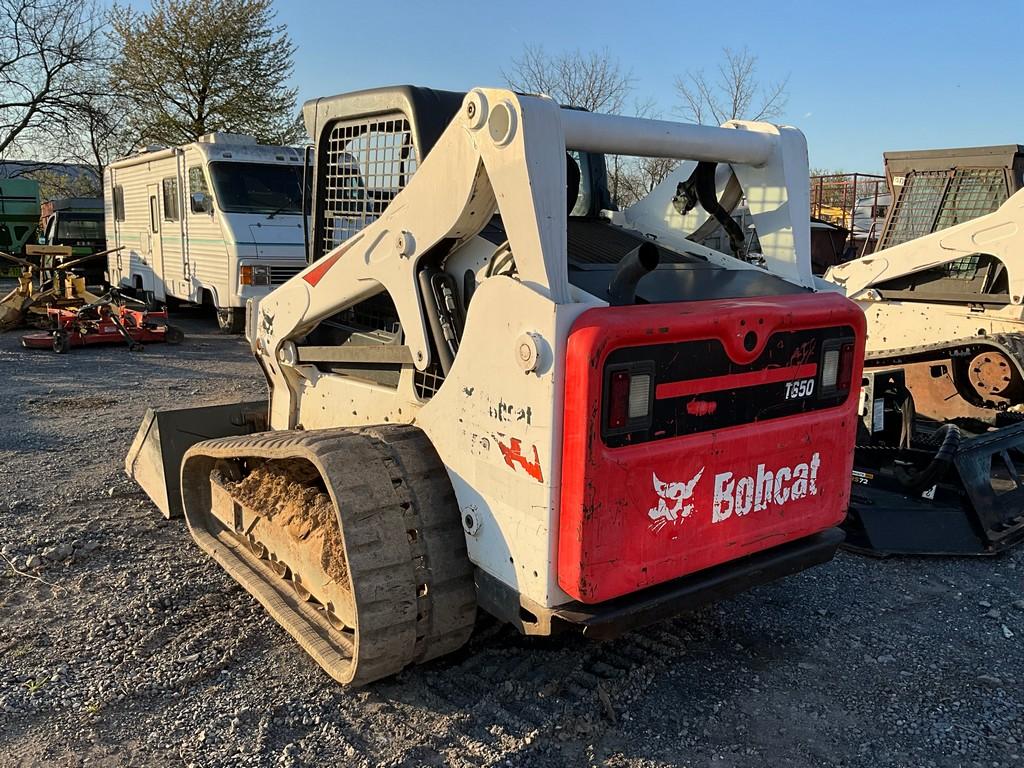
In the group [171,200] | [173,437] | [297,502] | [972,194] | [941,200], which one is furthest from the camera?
[171,200]

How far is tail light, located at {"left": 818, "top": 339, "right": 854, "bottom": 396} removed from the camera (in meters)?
2.98

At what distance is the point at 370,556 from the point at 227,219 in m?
9.67

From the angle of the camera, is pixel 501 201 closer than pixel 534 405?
No

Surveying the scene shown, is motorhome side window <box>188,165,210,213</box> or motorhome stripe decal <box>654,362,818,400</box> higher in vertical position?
motorhome side window <box>188,165,210,213</box>

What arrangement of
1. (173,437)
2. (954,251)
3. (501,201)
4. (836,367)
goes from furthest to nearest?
(954,251)
(173,437)
(836,367)
(501,201)

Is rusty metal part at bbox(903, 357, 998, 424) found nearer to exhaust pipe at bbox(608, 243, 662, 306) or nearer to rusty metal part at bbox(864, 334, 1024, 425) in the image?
rusty metal part at bbox(864, 334, 1024, 425)

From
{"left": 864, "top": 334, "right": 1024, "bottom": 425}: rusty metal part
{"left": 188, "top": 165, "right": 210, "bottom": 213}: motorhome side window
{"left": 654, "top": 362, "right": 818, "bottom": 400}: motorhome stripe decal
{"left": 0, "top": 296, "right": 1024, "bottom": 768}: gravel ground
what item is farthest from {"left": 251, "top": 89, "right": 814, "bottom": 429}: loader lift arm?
{"left": 188, "top": 165, "right": 210, "bottom": 213}: motorhome side window

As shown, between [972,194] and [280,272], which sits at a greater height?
[972,194]

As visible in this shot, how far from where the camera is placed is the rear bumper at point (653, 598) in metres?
2.50

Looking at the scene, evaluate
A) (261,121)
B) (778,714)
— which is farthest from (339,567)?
(261,121)

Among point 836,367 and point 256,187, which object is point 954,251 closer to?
point 836,367

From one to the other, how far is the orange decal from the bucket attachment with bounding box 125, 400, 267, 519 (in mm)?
2797

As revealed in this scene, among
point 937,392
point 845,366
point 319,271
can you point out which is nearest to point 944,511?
point 845,366

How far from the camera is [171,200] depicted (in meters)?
12.9
